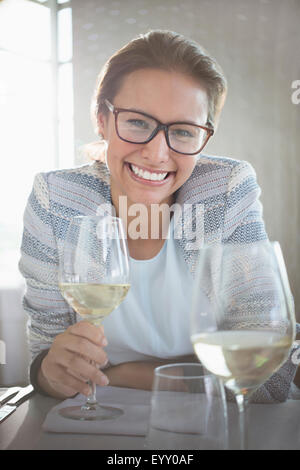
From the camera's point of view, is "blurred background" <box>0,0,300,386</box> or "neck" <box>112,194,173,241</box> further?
"blurred background" <box>0,0,300,386</box>

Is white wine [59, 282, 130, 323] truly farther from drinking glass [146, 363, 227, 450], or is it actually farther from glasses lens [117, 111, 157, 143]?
glasses lens [117, 111, 157, 143]

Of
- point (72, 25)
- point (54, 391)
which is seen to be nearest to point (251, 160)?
point (72, 25)

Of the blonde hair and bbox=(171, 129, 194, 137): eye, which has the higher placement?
the blonde hair

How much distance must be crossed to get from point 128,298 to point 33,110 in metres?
2.83

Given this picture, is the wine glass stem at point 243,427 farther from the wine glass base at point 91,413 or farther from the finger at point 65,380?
the finger at point 65,380

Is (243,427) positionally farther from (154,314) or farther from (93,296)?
(154,314)

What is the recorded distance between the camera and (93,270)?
1.73ft

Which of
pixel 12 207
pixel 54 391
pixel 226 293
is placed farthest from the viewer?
pixel 12 207

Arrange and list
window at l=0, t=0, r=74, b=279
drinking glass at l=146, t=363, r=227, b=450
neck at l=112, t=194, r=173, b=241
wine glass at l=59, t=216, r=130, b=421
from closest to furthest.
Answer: drinking glass at l=146, t=363, r=227, b=450 < wine glass at l=59, t=216, r=130, b=421 < neck at l=112, t=194, r=173, b=241 < window at l=0, t=0, r=74, b=279

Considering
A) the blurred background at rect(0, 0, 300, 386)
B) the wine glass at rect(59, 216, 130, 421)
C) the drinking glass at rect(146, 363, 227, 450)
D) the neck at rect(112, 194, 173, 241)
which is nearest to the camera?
→ the drinking glass at rect(146, 363, 227, 450)

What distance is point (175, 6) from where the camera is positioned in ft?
8.34

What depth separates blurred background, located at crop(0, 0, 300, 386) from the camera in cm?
243

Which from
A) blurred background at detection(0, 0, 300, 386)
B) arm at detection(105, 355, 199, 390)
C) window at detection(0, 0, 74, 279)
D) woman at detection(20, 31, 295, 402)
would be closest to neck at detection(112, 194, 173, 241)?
woman at detection(20, 31, 295, 402)

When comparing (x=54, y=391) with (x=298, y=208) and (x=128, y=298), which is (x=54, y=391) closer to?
(x=128, y=298)
